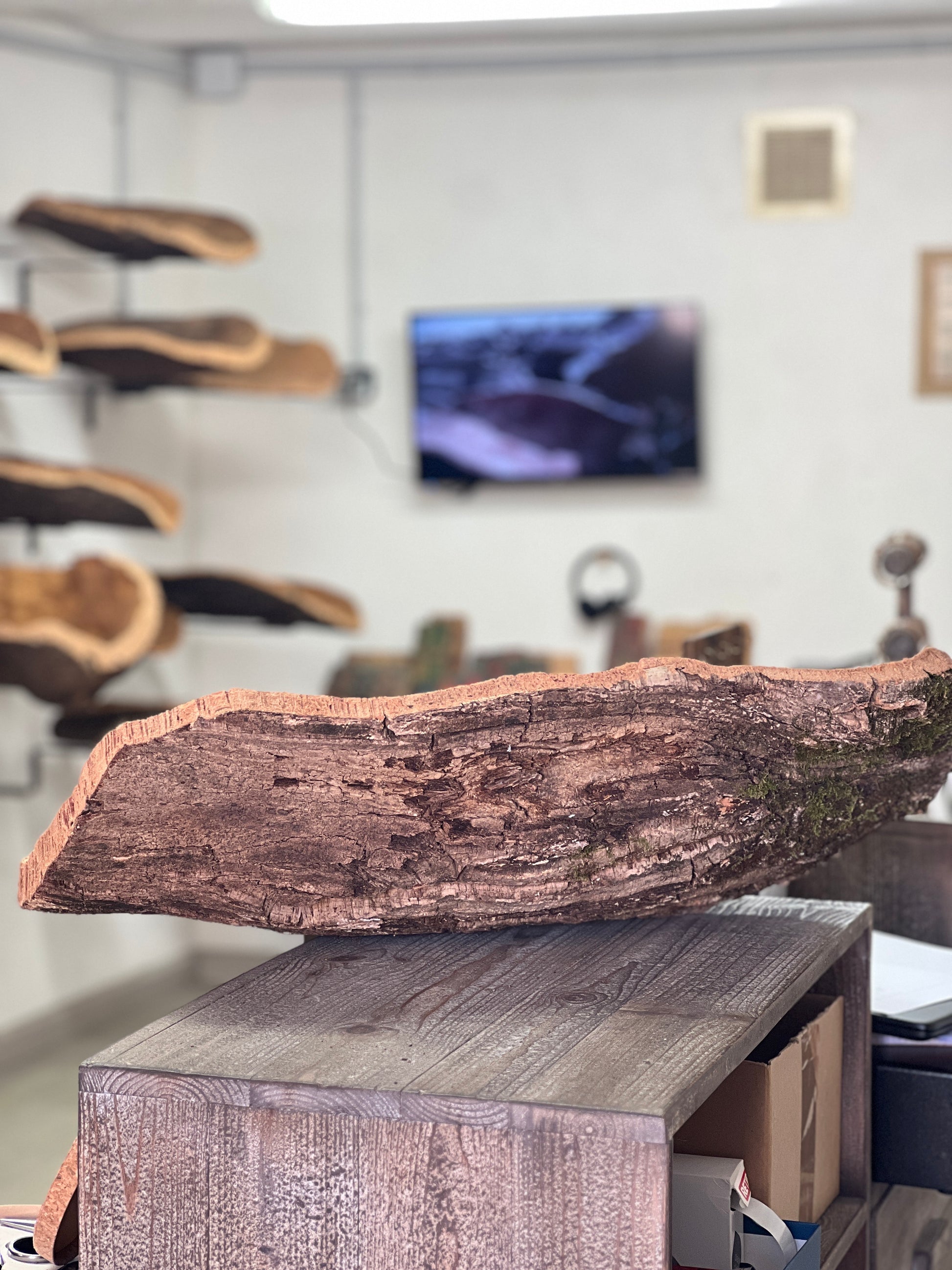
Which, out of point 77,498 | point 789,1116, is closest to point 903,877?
point 789,1116

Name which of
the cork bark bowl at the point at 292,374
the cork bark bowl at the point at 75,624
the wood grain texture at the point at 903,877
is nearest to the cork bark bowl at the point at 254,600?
the cork bark bowl at the point at 75,624

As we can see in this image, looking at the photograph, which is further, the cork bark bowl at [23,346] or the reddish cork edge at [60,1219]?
the cork bark bowl at [23,346]

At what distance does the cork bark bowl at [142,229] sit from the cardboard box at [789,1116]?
261 cm

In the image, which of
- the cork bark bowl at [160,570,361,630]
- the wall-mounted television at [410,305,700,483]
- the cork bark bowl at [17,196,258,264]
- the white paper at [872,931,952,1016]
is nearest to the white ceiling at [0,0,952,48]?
the cork bark bowl at [17,196,258,264]

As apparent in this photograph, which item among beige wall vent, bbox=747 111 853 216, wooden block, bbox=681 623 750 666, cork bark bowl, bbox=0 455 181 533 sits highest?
beige wall vent, bbox=747 111 853 216

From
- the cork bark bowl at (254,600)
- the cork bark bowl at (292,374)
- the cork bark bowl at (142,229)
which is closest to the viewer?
the cork bark bowl at (142,229)

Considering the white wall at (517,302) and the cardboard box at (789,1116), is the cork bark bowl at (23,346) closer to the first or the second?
the white wall at (517,302)

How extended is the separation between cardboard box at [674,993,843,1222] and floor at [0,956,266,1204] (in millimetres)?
1730

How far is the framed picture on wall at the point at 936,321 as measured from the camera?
382 centimetres

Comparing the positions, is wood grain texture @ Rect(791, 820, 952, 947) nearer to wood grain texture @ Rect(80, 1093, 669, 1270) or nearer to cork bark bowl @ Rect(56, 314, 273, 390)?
wood grain texture @ Rect(80, 1093, 669, 1270)

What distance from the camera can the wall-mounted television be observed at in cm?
391

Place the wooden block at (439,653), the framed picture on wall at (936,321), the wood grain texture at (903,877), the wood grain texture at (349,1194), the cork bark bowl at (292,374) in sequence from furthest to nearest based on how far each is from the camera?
1. the wooden block at (439,653)
2. the framed picture on wall at (936,321)
3. the cork bark bowl at (292,374)
4. the wood grain texture at (903,877)
5. the wood grain texture at (349,1194)

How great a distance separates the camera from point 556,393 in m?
3.95

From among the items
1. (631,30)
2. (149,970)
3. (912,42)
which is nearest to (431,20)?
(631,30)
